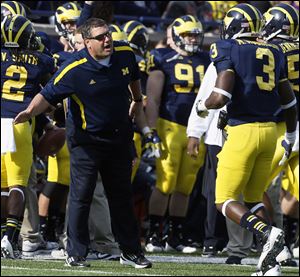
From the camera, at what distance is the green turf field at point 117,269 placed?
857 centimetres

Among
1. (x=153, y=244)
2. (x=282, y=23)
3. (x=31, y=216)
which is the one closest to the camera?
(x=282, y=23)

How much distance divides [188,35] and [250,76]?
8.33 ft

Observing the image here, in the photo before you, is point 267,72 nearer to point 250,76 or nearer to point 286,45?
point 250,76

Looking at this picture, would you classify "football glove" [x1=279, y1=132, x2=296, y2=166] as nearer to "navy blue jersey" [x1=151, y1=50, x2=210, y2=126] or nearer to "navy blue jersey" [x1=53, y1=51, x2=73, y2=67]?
"navy blue jersey" [x1=151, y1=50, x2=210, y2=126]

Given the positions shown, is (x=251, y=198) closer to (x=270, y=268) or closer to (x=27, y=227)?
(x=270, y=268)

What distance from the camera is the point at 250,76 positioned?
905cm

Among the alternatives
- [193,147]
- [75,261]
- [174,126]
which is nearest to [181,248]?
[174,126]

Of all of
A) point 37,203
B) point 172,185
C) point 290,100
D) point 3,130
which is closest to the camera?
point 290,100

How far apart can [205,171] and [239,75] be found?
7.77 feet

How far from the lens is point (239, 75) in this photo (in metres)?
9.05

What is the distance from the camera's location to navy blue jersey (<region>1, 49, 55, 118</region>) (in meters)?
10.0

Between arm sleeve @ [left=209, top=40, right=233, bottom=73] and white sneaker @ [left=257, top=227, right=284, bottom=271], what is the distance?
4.04 feet

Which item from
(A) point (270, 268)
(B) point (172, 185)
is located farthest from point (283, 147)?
(B) point (172, 185)

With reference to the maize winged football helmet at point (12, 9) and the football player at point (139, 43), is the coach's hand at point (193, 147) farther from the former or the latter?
the maize winged football helmet at point (12, 9)
